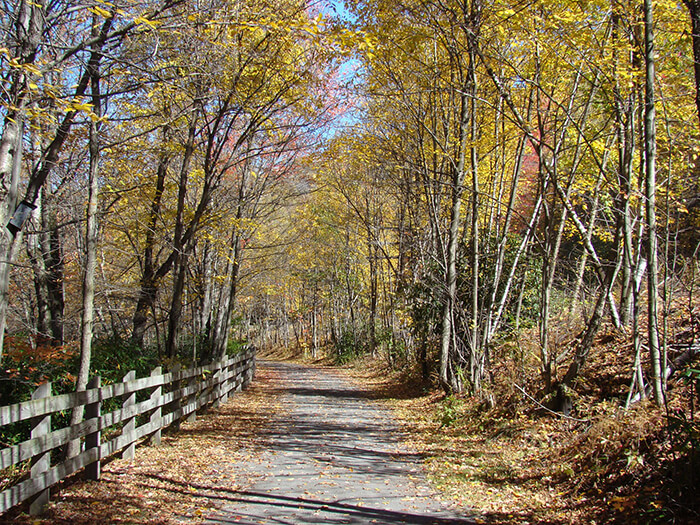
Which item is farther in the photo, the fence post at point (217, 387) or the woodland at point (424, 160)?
the fence post at point (217, 387)

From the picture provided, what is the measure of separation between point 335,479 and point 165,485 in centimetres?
184

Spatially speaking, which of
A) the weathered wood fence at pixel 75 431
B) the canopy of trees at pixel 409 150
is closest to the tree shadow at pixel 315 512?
the weathered wood fence at pixel 75 431

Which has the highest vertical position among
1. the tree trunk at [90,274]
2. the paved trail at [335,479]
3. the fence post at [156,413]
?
the tree trunk at [90,274]

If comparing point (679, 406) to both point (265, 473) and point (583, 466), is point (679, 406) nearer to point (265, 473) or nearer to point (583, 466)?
point (583, 466)

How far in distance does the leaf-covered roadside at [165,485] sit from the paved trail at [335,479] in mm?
289

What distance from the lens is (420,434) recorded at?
8.56m

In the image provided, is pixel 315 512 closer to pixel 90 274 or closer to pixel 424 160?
pixel 90 274

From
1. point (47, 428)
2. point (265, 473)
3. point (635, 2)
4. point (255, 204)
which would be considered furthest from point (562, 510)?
point (255, 204)

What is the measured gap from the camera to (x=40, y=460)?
14.5 feet

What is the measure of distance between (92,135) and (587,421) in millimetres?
7189

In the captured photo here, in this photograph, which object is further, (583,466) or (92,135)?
(92,135)

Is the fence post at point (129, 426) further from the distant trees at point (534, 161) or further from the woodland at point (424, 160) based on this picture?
the distant trees at point (534, 161)

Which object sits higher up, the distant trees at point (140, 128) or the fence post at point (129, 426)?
the distant trees at point (140, 128)

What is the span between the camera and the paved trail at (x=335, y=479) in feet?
14.9
